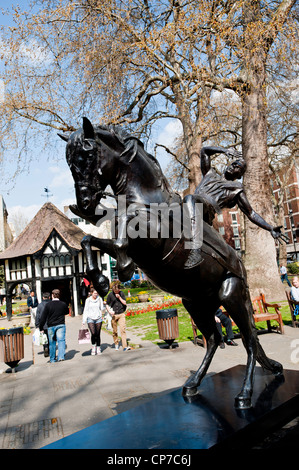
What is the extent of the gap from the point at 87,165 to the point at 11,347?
7805 mm

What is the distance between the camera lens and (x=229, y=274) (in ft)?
13.2

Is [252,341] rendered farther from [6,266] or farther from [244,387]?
[6,266]

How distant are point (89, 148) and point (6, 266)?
73.6 feet

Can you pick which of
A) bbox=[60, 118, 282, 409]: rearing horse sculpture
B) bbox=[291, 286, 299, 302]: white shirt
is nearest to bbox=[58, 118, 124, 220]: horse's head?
bbox=[60, 118, 282, 409]: rearing horse sculpture

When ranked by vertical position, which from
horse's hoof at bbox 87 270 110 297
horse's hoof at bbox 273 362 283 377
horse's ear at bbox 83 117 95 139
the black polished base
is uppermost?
horse's ear at bbox 83 117 95 139

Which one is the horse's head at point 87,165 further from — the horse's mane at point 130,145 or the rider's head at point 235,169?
the rider's head at point 235,169

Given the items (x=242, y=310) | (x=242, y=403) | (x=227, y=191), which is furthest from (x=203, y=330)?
(x=227, y=191)

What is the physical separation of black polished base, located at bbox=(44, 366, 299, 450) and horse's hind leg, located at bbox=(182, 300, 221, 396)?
0.12 meters

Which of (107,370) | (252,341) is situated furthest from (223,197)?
(107,370)

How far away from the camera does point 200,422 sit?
127 inches

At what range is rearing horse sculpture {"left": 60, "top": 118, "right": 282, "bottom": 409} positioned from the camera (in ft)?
10.0

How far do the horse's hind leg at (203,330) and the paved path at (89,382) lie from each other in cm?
187

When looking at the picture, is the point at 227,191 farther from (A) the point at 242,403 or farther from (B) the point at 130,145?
(A) the point at 242,403

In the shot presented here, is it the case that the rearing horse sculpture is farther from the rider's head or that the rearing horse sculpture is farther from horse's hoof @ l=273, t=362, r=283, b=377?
the rider's head
